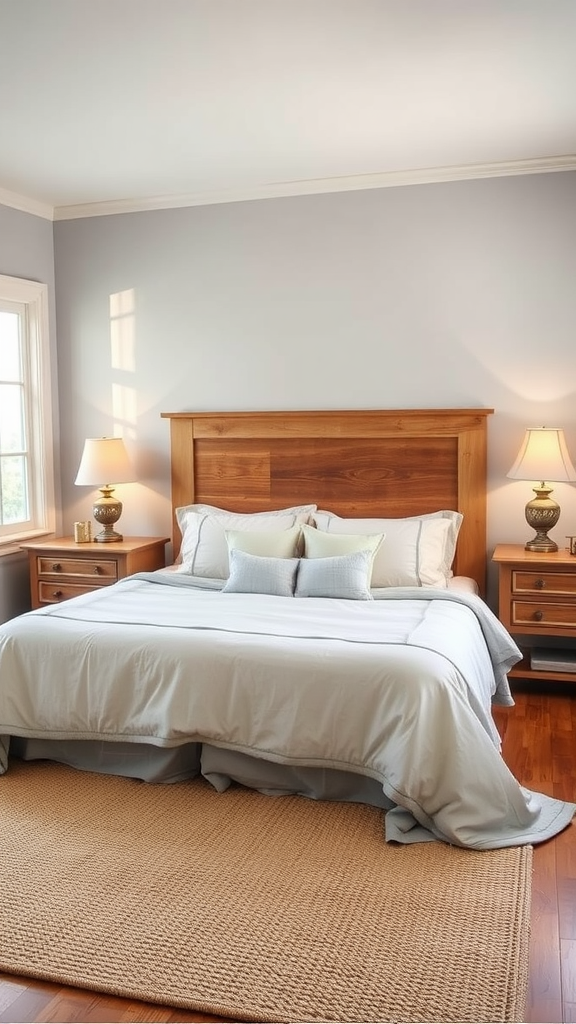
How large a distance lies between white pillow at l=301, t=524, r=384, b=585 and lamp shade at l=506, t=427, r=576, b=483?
2.50 ft

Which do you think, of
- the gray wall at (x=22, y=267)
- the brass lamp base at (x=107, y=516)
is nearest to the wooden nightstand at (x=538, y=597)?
the brass lamp base at (x=107, y=516)

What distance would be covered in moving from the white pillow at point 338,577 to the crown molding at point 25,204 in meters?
2.68

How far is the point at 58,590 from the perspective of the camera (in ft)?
15.8

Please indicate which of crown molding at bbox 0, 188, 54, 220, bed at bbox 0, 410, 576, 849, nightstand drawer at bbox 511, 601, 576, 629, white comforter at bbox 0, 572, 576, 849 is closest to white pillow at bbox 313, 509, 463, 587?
bed at bbox 0, 410, 576, 849

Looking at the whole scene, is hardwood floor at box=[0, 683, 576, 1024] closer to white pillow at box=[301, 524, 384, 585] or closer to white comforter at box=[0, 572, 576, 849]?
white comforter at box=[0, 572, 576, 849]

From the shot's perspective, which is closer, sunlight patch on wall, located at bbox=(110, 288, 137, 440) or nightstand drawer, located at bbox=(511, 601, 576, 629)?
nightstand drawer, located at bbox=(511, 601, 576, 629)

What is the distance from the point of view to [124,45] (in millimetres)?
2973

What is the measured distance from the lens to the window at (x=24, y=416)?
16.2 feet

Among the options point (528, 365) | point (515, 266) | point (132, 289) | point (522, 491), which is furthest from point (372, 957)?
point (132, 289)

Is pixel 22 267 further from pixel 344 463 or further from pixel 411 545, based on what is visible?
pixel 411 545

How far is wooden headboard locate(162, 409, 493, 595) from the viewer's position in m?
4.51

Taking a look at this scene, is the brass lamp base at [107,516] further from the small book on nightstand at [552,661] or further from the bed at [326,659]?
the small book on nightstand at [552,661]

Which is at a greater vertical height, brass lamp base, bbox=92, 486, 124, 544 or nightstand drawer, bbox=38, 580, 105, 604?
brass lamp base, bbox=92, 486, 124, 544

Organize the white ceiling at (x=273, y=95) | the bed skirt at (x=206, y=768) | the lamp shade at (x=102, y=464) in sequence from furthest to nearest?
the lamp shade at (x=102, y=464) → the bed skirt at (x=206, y=768) → the white ceiling at (x=273, y=95)
